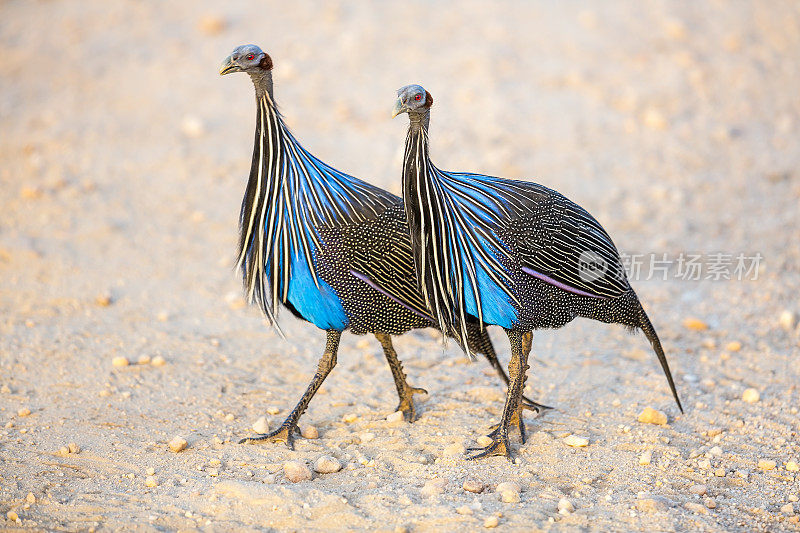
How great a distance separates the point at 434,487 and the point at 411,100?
66.8 inches

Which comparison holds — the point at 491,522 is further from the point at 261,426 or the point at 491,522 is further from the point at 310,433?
the point at 261,426

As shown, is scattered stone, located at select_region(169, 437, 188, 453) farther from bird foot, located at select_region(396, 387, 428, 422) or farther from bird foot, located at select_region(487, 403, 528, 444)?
bird foot, located at select_region(487, 403, 528, 444)

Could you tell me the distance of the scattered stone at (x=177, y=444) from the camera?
433 centimetres

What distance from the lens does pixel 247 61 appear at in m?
4.04

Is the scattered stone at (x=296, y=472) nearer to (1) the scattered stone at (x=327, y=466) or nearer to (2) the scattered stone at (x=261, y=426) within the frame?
(1) the scattered stone at (x=327, y=466)

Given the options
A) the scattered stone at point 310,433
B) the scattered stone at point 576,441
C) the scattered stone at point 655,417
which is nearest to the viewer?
the scattered stone at point 576,441

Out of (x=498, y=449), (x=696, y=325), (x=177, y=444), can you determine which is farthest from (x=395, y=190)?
(x=177, y=444)

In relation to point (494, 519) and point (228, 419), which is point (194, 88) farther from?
point (494, 519)

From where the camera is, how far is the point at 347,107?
8695 millimetres

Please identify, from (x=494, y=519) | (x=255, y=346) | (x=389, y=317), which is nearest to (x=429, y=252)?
(x=389, y=317)

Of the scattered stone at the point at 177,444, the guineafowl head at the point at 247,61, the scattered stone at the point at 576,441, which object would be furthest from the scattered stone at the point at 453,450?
the guineafowl head at the point at 247,61

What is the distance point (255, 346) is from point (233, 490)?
172 cm

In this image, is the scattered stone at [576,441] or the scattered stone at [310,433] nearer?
the scattered stone at [576,441]

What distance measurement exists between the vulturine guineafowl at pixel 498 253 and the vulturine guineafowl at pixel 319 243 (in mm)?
213
